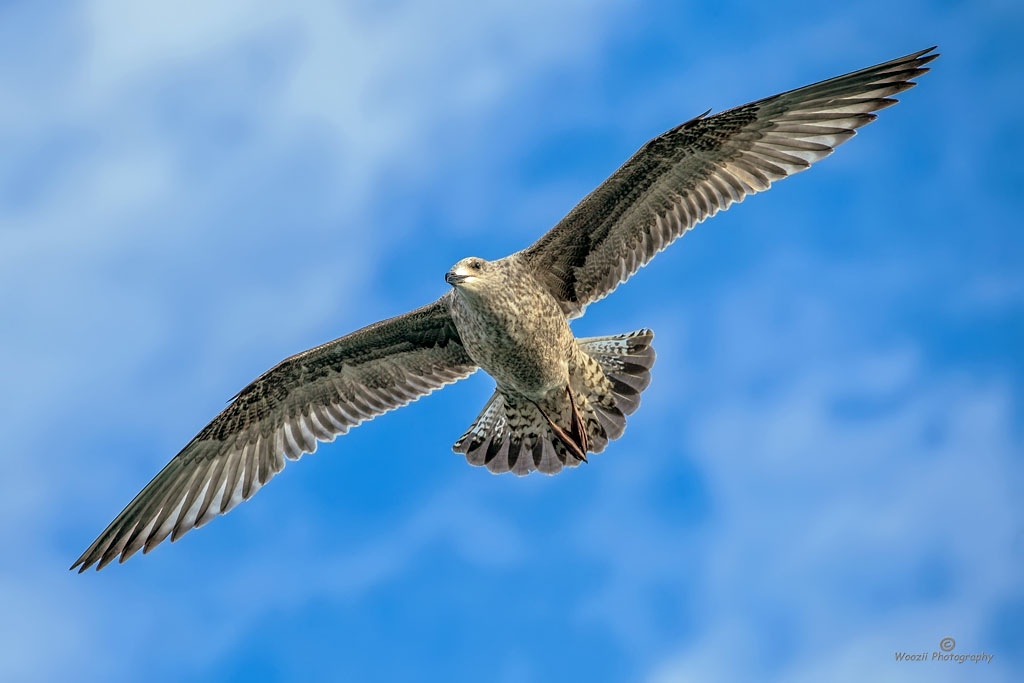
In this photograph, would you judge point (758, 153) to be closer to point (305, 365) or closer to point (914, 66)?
point (914, 66)

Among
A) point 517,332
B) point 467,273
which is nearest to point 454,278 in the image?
point 467,273

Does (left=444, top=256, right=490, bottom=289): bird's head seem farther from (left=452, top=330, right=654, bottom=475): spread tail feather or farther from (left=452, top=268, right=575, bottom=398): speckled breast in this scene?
(left=452, top=330, right=654, bottom=475): spread tail feather

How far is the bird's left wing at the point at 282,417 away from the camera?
35.5 feet

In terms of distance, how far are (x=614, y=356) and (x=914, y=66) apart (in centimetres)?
343

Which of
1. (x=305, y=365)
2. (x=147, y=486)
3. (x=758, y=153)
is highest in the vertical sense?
(x=758, y=153)

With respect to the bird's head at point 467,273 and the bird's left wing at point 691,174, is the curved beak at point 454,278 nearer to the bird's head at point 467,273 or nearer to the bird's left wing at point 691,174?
the bird's head at point 467,273

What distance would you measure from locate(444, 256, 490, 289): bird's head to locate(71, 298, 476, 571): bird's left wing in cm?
135

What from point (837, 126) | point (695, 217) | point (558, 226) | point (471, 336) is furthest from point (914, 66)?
point (471, 336)

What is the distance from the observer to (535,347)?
9508 mm

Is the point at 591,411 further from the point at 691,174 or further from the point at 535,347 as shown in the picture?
the point at 691,174

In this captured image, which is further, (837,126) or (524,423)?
(524,423)

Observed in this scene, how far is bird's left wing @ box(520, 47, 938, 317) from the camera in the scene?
9.73m

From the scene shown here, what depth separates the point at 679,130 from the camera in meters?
9.67

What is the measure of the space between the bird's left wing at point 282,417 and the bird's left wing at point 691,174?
138cm
